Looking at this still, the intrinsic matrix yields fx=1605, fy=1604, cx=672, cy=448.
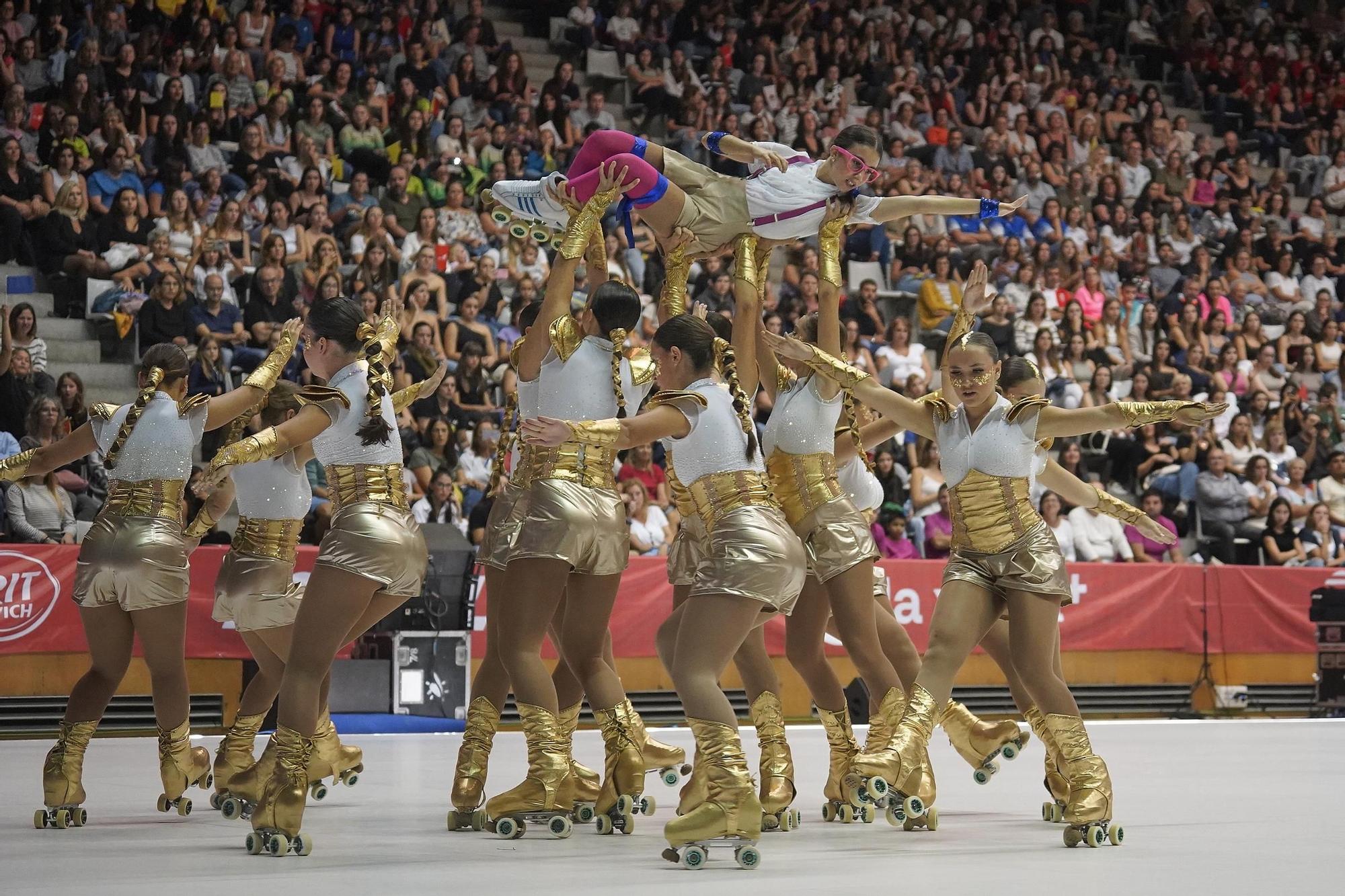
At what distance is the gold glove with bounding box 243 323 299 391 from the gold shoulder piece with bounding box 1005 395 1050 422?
248 centimetres

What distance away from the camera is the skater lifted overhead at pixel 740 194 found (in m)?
6.28

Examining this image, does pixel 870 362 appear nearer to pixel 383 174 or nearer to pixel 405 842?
pixel 383 174

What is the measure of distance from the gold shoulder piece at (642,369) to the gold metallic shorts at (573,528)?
58 cm

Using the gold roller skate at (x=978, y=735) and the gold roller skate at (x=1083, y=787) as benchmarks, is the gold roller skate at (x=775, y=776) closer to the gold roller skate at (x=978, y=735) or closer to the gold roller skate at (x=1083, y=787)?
the gold roller skate at (x=978, y=735)

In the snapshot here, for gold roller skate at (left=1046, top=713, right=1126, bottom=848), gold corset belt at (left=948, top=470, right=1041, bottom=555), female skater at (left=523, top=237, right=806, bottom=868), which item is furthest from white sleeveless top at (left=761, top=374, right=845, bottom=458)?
gold roller skate at (left=1046, top=713, right=1126, bottom=848)

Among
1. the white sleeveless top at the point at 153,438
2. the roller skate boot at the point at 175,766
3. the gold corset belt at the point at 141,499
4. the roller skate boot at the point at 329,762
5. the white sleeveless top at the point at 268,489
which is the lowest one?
the roller skate boot at the point at 329,762

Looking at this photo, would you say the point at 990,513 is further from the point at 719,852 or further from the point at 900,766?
the point at 719,852

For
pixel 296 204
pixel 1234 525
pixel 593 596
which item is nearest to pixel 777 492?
pixel 593 596

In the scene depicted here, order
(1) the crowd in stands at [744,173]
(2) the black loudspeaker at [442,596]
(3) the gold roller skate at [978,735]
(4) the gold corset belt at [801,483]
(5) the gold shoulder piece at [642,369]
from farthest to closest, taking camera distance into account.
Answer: (1) the crowd in stands at [744,173], (2) the black loudspeaker at [442,596], (3) the gold roller skate at [978,735], (4) the gold corset belt at [801,483], (5) the gold shoulder piece at [642,369]

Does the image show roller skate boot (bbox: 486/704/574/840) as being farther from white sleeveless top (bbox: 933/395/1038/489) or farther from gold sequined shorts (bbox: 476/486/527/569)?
white sleeveless top (bbox: 933/395/1038/489)

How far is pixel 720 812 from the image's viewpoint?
15.2 ft

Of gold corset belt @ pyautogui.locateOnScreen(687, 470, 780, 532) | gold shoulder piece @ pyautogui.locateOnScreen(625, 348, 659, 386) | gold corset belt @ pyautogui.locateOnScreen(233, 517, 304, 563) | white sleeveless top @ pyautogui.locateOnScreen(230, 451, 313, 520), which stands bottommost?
gold corset belt @ pyautogui.locateOnScreen(233, 517, 304, 563)

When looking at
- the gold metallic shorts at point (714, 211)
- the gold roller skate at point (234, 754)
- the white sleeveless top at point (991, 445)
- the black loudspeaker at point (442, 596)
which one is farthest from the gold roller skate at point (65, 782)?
the black loudspeaker at point (442, 596)

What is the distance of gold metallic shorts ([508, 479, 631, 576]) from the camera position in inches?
211
